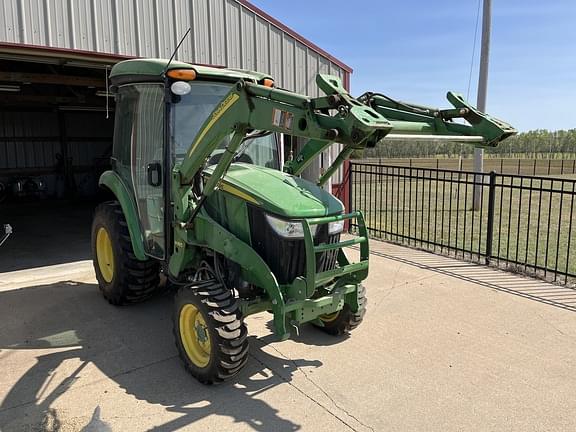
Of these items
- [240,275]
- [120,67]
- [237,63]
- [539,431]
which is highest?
[237,63]

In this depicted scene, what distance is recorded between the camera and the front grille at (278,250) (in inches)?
139

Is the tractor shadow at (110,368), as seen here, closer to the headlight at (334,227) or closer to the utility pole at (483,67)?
the headlight at (334,227)

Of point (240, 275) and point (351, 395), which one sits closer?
point (351, 395)

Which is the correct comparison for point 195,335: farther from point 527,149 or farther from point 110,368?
point 527,149

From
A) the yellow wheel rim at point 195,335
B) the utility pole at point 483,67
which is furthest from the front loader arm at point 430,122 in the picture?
the utility pole at point 483,67

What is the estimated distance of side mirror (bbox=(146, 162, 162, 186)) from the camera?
4094 millimetres

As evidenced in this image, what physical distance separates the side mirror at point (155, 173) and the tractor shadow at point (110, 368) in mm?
1432

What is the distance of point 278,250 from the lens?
3541 mm

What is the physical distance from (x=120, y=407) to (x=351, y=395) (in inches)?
63.5

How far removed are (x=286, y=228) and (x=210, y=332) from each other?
0.93 m

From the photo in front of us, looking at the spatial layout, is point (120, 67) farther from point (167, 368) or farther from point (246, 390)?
point (246, 390)

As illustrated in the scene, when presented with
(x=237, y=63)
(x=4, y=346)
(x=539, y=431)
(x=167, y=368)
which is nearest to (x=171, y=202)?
(x=167, y=368)

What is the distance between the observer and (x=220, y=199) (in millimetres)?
3893

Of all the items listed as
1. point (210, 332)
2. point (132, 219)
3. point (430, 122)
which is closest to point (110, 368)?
point (210, 332)
